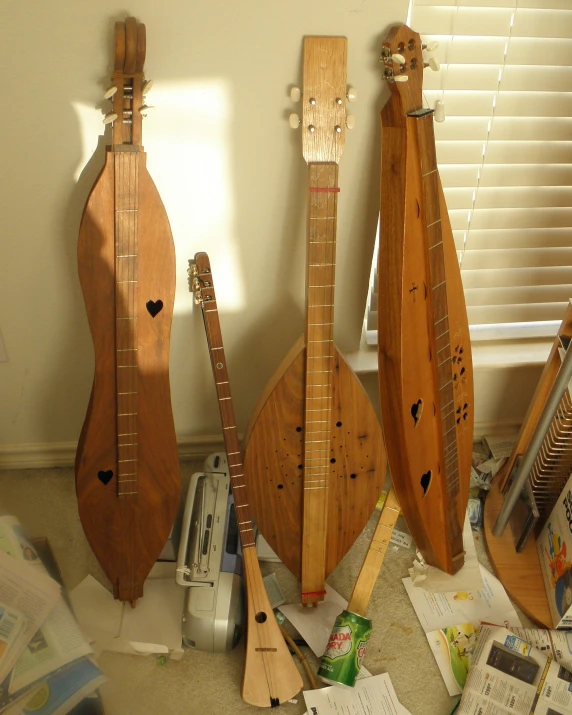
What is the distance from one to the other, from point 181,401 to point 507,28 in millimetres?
1222

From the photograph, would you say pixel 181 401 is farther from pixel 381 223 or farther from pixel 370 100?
pixel 370 100

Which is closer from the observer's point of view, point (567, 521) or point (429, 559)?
point (567, 521)

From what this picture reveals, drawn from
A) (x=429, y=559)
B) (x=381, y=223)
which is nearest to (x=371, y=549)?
(x=429, y=559)

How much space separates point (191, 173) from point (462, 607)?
1.25 metres

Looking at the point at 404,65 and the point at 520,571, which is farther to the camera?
the point at 520,571

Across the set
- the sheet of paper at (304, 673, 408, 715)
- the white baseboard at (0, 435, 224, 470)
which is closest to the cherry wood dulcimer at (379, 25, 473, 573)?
the sheet of paper at (304, 673, 408, 715)

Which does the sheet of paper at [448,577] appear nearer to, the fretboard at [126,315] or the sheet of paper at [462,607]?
the sheet of paper at [462,607]

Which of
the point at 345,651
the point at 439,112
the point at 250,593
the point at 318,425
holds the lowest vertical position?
the point at 345,651

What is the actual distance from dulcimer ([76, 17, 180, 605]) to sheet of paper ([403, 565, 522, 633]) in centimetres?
67

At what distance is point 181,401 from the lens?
75.2 inches

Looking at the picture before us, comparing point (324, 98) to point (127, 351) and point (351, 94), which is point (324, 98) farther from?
point (127, 351)

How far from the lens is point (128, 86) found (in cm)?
133

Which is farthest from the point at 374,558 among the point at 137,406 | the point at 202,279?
the point at 202,279

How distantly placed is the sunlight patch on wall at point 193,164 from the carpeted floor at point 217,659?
72cm
